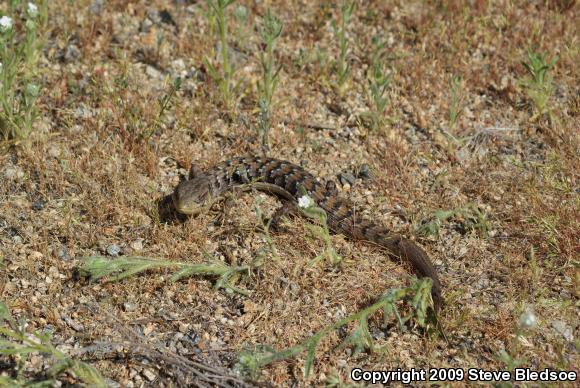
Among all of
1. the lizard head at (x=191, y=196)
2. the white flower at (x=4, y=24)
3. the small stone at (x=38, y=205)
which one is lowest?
the small stone at (x=38, y=205)

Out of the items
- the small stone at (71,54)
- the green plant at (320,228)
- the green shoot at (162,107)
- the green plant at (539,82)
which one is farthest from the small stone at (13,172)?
the green plant at (539,82)

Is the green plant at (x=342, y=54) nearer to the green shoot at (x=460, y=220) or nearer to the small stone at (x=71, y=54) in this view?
the green shoot at (x=460, y=220)

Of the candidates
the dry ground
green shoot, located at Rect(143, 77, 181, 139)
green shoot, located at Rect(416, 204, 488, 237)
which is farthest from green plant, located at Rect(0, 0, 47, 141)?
green shoot, located at Rect(416, 204, 488, 237)

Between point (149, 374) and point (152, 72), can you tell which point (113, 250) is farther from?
point (152, 72)

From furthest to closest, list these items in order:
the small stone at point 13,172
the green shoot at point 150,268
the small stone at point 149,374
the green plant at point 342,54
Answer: the green plant at point 342,54 < the small stone at point 13,172 < the green shoot at point 150,268 < the small stone at point 149,374

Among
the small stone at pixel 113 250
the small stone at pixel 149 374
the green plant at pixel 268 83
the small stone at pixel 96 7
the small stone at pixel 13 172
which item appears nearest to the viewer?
the small stone at pixel 149 374

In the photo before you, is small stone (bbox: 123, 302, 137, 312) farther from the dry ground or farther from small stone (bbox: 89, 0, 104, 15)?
small stone (bbox: 89, 0, 104, 15)

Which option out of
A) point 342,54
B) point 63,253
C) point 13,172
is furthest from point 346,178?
point 13,172
